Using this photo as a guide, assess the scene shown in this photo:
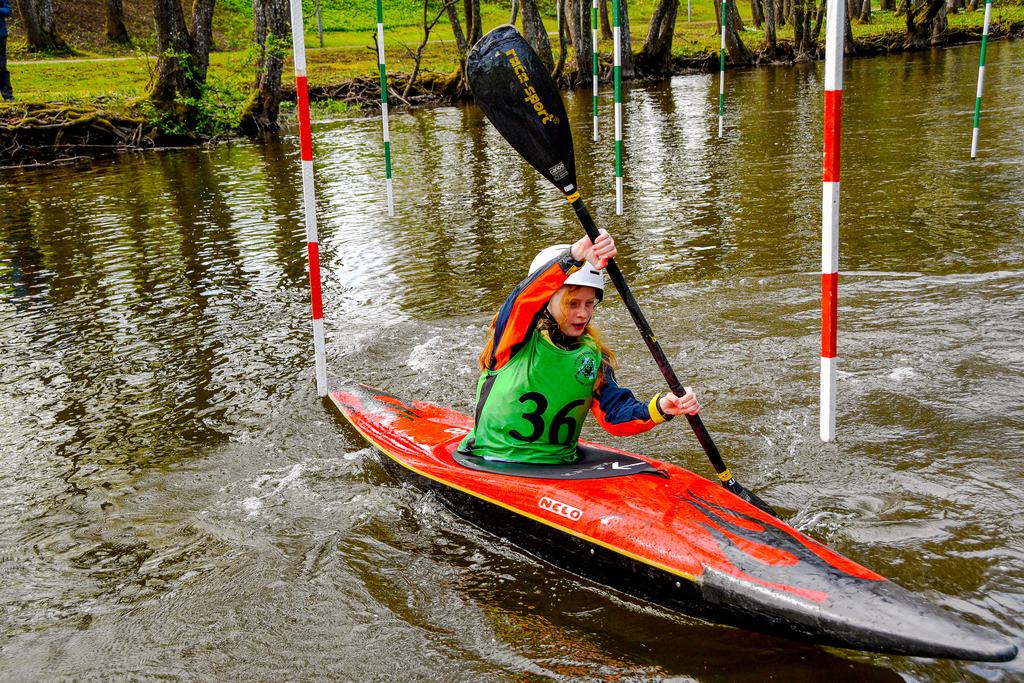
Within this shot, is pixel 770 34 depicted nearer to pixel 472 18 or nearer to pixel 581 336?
pixel 472 18

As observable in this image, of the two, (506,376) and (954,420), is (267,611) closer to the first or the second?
(506,376)

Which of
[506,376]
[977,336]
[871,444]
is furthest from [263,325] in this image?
[977,336]

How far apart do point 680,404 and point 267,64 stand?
52.6 ft

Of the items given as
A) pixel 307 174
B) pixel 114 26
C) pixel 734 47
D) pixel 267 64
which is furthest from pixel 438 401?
pixel 114 26

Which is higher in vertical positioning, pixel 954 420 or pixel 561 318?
pixel 561 318

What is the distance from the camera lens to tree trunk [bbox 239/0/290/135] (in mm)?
15836

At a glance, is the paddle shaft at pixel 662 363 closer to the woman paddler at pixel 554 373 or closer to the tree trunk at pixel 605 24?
the woman paddler at pixel 554 373

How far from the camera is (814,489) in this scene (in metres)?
3.75

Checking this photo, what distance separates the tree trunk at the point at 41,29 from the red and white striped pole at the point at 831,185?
83.5ft

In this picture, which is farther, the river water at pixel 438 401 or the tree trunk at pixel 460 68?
the tree trunk at pixel 460 68

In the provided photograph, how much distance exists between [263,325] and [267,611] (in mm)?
3598

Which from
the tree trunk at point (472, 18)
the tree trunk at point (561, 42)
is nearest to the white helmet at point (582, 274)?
the tree trunk at point (472, 18)

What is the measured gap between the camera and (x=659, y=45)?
2633 centimetres

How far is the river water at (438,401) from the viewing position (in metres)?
2.98
